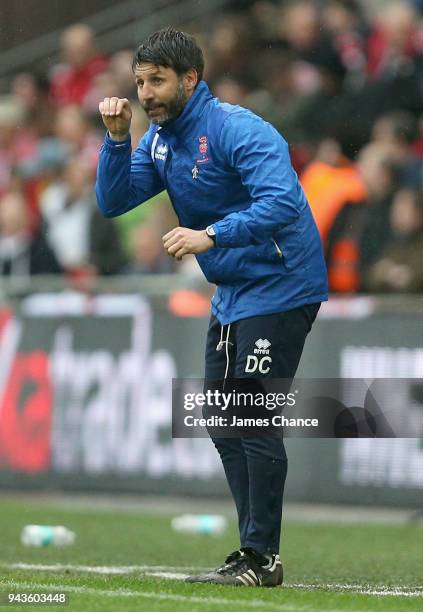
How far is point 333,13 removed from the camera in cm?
1201

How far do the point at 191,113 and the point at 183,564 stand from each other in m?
2.31

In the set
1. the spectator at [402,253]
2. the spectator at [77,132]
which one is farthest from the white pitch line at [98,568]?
the spectator at [77,132]

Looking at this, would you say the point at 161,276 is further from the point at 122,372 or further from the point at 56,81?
the point at 56,81

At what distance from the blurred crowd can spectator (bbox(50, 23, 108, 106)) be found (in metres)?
0.01

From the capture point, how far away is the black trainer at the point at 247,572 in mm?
5844

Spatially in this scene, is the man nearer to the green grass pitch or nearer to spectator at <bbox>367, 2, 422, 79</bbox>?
the green grass pitch

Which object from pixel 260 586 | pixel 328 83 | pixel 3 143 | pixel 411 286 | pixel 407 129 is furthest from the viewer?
pixel 3 143

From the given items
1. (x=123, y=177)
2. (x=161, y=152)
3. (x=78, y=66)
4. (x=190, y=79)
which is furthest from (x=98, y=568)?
(x=78, y=66)

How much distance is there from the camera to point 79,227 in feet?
42.2

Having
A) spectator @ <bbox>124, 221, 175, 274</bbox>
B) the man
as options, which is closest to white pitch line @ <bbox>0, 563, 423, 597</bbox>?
the man

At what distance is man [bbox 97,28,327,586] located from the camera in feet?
19.0

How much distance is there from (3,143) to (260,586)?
33.7 ft

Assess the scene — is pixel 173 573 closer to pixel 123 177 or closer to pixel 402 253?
pixel 123 177

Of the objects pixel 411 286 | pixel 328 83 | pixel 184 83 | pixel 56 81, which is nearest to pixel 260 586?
pixel 184 83
